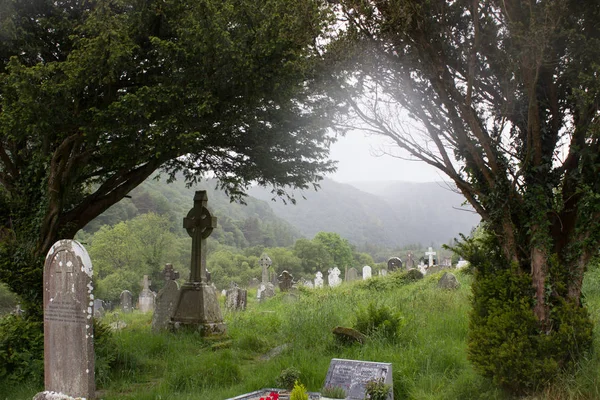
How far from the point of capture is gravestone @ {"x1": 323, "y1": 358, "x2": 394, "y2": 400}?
5.93 meters

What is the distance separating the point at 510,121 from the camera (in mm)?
6512

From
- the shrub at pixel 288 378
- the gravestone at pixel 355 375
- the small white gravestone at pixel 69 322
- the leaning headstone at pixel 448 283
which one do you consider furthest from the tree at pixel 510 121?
the leaning headstone at pixel 448 283

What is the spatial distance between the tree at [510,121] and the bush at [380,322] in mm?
2459

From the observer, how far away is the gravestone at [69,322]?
677 cm

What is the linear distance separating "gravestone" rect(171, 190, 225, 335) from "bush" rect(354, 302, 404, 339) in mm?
3724

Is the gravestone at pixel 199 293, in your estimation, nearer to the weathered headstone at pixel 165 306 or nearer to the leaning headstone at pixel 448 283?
the weathered headstone at pixel 165 306

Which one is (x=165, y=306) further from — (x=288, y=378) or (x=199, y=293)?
(x=288, y=378)

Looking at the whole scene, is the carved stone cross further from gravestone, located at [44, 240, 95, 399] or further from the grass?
gravestone, located at [44, 240, 95, 399]

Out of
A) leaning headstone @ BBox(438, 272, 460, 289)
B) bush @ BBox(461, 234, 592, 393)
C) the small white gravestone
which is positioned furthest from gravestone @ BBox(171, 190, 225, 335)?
bush @ BBox(461, 234, 592, 393)

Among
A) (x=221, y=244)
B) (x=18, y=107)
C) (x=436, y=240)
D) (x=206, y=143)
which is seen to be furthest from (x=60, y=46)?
(x=436, y=240)

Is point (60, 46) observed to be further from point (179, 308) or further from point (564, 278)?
point (564, 278)

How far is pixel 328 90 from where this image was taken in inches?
291

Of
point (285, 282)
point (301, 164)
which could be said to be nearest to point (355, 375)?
point (301, 164)

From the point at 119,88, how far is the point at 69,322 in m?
4.08
